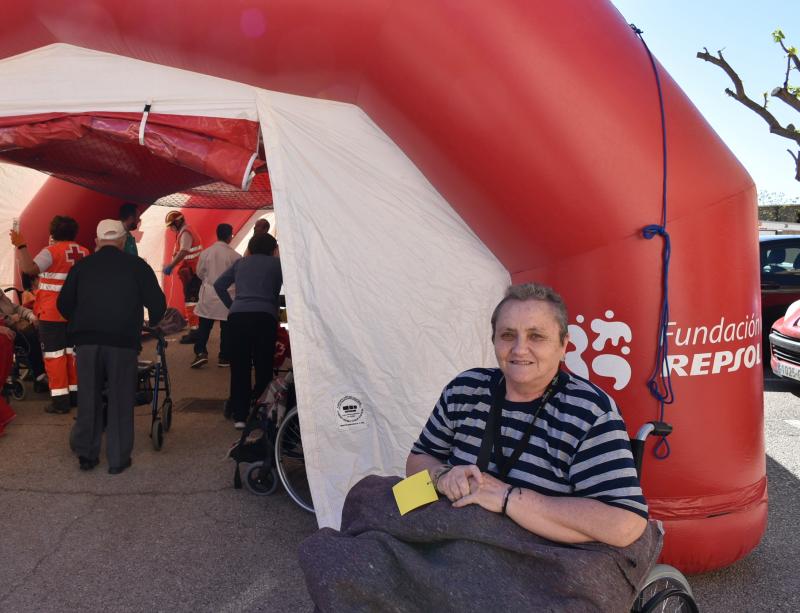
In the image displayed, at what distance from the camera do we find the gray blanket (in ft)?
5.66

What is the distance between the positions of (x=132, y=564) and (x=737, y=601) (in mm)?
2995

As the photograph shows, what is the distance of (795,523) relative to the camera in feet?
12.8

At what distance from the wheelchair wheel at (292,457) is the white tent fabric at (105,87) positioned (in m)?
1.87

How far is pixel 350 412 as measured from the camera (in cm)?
362

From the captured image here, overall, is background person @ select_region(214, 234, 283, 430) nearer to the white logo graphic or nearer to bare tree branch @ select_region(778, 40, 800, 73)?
the white logo graphic

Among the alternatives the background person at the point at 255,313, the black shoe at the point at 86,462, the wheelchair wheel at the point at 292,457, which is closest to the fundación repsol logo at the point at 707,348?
the wheelchair wheel at the point at 292,457

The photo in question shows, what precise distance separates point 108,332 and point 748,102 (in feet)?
46.2

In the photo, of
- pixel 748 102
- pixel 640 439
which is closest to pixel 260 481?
pixel 640 439

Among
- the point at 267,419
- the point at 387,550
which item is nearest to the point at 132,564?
the point at 267,419

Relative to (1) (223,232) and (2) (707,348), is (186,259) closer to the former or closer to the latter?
(1) (223,232)

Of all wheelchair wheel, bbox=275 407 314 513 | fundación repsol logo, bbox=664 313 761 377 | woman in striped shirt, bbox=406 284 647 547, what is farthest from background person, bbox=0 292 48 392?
fundación repsol logo, bbox=664 313 761 377

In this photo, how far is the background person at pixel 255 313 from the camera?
5027 mm

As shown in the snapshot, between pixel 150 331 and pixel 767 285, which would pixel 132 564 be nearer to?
pixel 150 331

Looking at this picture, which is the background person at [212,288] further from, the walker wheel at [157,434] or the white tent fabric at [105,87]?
the white tent fabric at [105,87]
